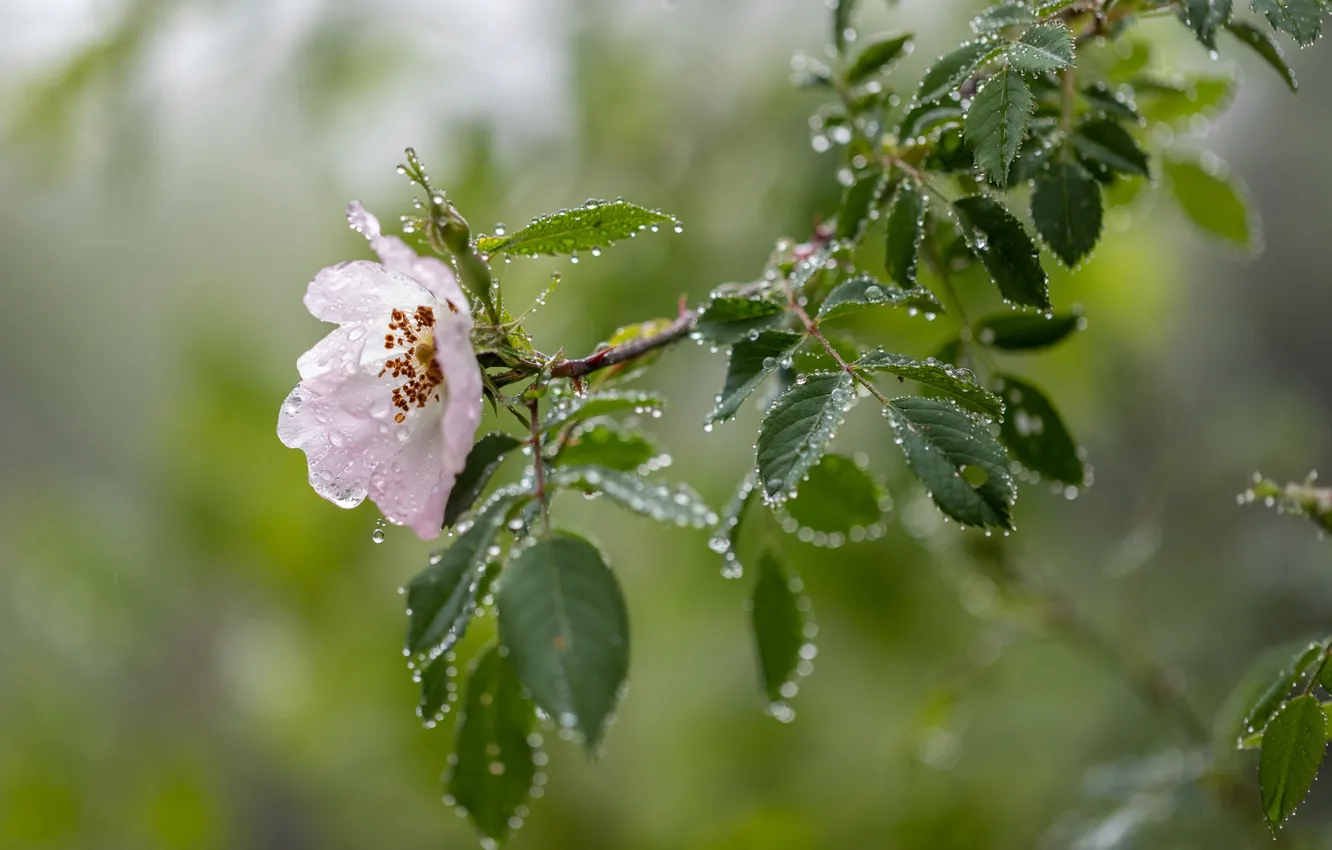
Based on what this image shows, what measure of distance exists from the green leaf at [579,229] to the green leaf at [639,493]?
0.13 m

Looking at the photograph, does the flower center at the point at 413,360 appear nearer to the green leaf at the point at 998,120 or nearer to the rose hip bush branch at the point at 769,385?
the rose hip bush branch at the point at 769,385

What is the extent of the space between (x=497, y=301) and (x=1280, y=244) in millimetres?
2430

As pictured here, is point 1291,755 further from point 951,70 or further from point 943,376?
point 951,70

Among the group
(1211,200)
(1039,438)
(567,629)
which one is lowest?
(567,629)

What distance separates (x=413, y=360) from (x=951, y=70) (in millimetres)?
352

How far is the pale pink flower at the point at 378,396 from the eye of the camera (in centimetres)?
52

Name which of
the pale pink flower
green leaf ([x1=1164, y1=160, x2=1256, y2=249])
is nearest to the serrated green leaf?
the pale pink flower

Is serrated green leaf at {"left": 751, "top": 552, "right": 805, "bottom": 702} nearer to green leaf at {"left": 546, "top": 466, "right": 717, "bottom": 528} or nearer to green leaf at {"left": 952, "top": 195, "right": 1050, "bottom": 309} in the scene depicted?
green leaf at {"left": 546, "top": 466, "right": 717, "bottom": 528}

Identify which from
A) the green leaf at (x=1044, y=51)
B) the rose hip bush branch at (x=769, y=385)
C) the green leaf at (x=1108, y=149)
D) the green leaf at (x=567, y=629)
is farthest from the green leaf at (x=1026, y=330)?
the green leaf at (x=567, y=629)

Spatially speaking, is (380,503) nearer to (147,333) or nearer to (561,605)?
(561,605)

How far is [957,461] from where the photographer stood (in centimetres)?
47

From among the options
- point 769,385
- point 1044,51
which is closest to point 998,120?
point 1044,51

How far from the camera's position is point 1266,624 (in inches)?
57.9

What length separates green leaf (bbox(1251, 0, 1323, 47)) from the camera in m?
0.48
